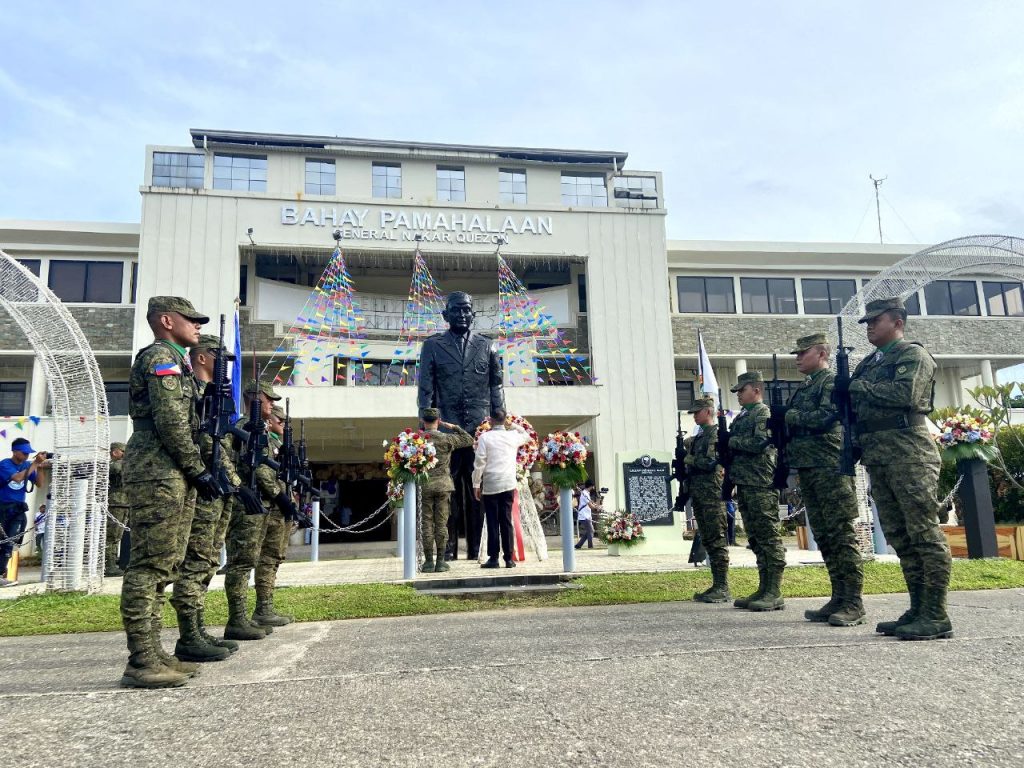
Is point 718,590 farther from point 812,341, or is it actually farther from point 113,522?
point 113,522

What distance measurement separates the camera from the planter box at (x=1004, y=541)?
10.1m

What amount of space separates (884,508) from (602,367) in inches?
681

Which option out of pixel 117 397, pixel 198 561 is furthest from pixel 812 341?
pixel 117 397

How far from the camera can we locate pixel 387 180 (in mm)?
22953

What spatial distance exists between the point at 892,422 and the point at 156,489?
4523 mm

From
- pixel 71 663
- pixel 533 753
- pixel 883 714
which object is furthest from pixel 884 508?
pixel 71 663

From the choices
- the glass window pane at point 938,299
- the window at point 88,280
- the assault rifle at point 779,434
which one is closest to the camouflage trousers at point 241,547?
the assault rifle at point 779,434

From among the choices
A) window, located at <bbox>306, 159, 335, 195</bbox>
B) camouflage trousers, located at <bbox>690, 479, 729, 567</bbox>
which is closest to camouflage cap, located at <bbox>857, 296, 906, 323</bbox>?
camouflage trousers, located at <bbox>690, 479, 729, 567</bbox>

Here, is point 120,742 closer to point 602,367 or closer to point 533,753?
point 533,753

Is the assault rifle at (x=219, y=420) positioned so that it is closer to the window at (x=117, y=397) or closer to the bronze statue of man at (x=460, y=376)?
the bronze statue of man at (x=460, y=376)

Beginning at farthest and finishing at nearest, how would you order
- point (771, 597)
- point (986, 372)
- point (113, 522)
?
point (986, 372) → point (113, 522) → point (771, 597)

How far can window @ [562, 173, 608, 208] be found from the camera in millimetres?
23850

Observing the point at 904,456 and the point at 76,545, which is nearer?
the point at 904,456

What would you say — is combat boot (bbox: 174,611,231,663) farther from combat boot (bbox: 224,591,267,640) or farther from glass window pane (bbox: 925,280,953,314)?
glass window pane (bbox: 925,280,953,314)
